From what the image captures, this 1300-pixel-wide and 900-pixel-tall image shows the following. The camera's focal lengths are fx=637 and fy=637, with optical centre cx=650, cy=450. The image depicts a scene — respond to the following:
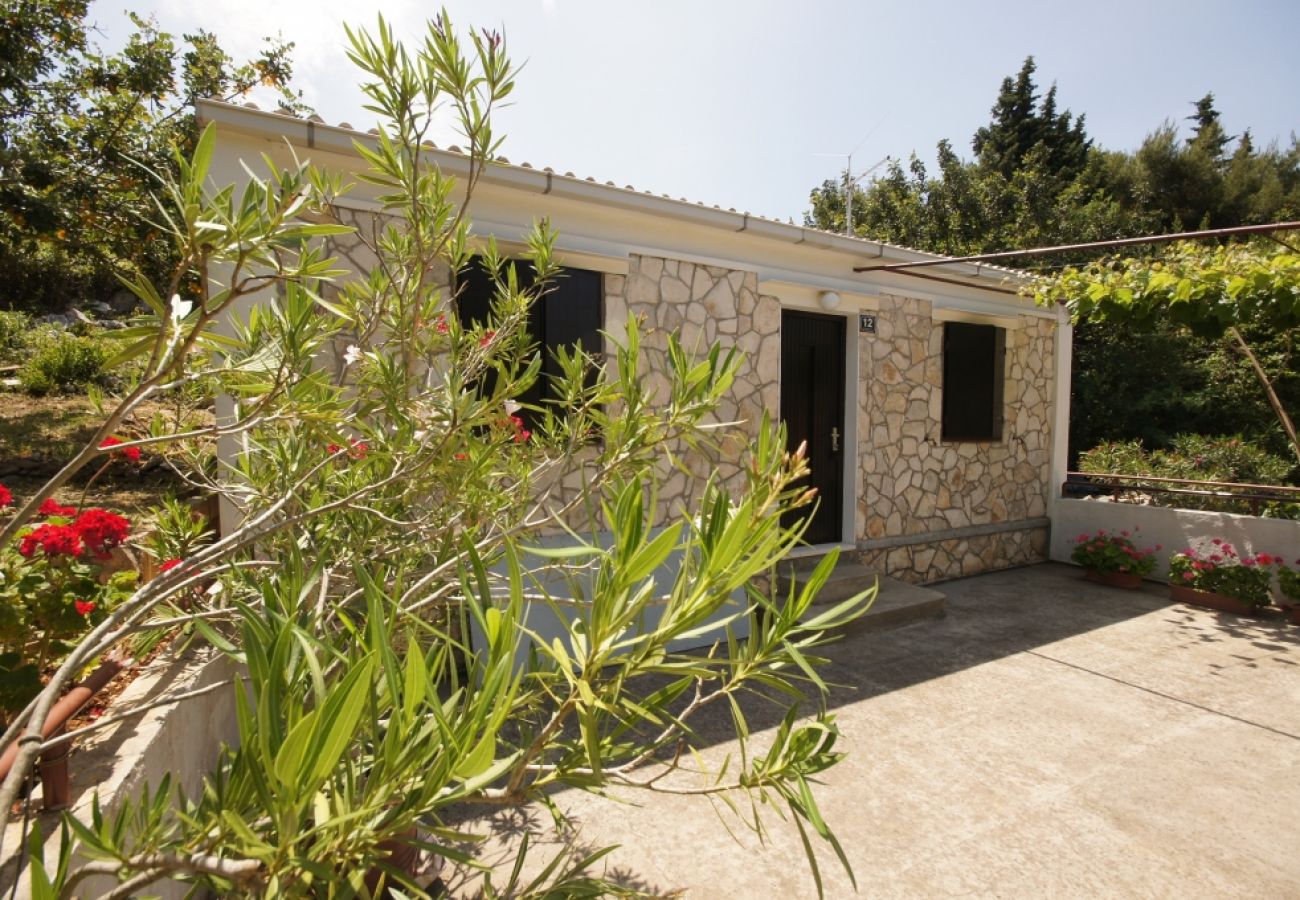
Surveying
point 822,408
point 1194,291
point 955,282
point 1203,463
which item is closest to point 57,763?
point 822,408

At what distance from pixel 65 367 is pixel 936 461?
37.5 feet

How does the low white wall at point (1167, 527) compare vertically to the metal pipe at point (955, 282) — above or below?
below

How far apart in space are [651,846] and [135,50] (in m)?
9.94

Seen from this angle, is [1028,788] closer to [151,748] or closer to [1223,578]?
[151,748]

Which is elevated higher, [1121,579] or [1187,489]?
[1187,489]

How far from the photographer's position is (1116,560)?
7383mm

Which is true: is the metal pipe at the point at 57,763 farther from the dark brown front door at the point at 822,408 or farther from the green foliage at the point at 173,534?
the dark brown front door at the point at 822,408

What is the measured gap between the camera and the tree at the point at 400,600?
0.67 metres

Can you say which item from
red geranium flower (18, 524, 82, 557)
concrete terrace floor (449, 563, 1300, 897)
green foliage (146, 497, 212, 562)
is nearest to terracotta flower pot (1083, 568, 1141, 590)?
concrete terrace floor (449, 563, 1300, 897)

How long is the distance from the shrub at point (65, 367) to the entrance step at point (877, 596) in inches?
366

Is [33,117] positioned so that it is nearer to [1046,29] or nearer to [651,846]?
[651,846]

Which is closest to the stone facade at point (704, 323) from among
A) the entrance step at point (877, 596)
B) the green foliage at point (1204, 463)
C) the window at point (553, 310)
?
the window at point (553, 310)

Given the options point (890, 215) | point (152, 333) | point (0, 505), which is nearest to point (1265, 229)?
point (152, 333)

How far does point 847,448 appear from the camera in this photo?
6816mm
